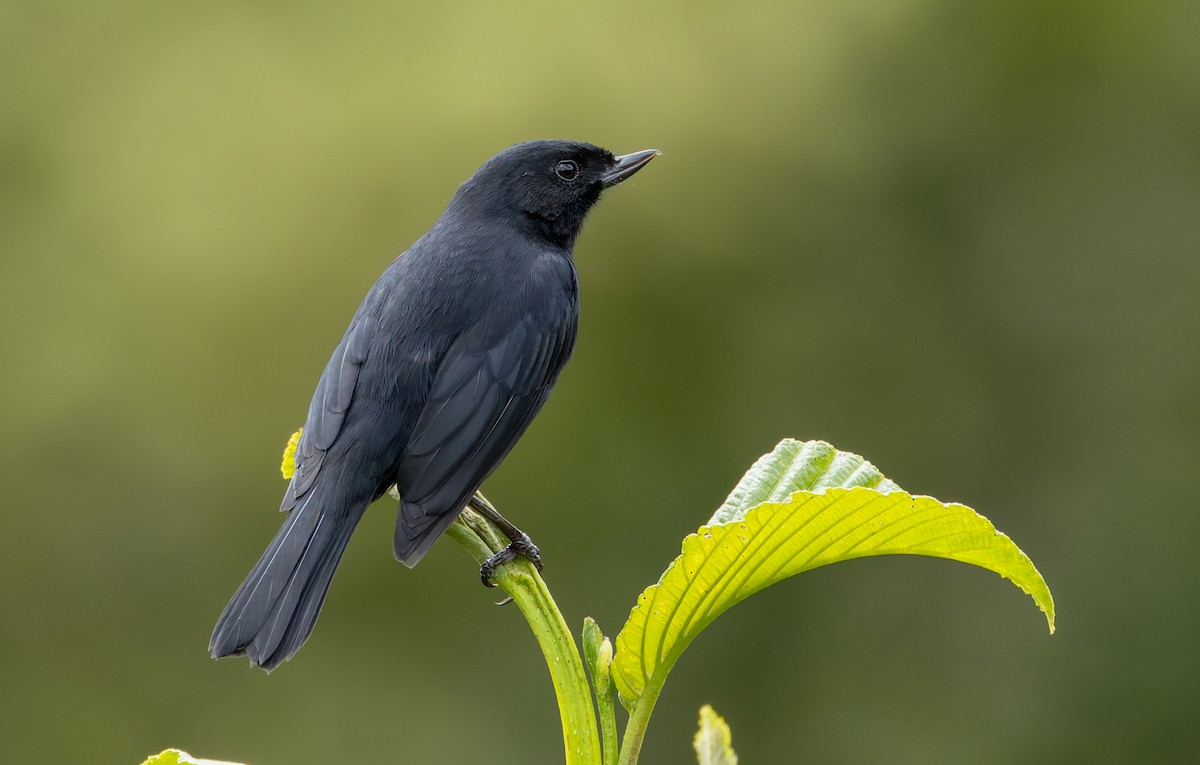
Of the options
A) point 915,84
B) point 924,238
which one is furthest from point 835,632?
point 915,84

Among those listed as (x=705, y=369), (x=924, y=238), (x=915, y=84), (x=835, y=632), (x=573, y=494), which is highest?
(x=915, y=84)

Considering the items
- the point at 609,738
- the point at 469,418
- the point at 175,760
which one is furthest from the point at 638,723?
the point at 469,418

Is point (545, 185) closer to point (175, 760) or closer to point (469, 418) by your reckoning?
point (469, 418)

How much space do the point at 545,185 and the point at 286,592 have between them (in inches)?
81.6

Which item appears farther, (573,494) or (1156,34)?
(1156,34)

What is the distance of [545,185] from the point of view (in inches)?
Answer: 175

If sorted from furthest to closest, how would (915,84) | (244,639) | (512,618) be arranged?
(915,84) < (512,618) < (244,639)

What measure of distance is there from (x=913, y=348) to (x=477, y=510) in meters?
4.97

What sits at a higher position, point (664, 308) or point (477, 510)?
point (477, 510)

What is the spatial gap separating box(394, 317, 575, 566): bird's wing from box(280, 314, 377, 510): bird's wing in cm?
19

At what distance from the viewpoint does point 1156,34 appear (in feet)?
28.1

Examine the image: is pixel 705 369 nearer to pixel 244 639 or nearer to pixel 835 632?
pixel 835 632

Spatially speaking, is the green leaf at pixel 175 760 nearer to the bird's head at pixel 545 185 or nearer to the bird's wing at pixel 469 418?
the bird's wing at pixel 469 418

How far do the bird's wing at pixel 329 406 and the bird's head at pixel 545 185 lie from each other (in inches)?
32.8
